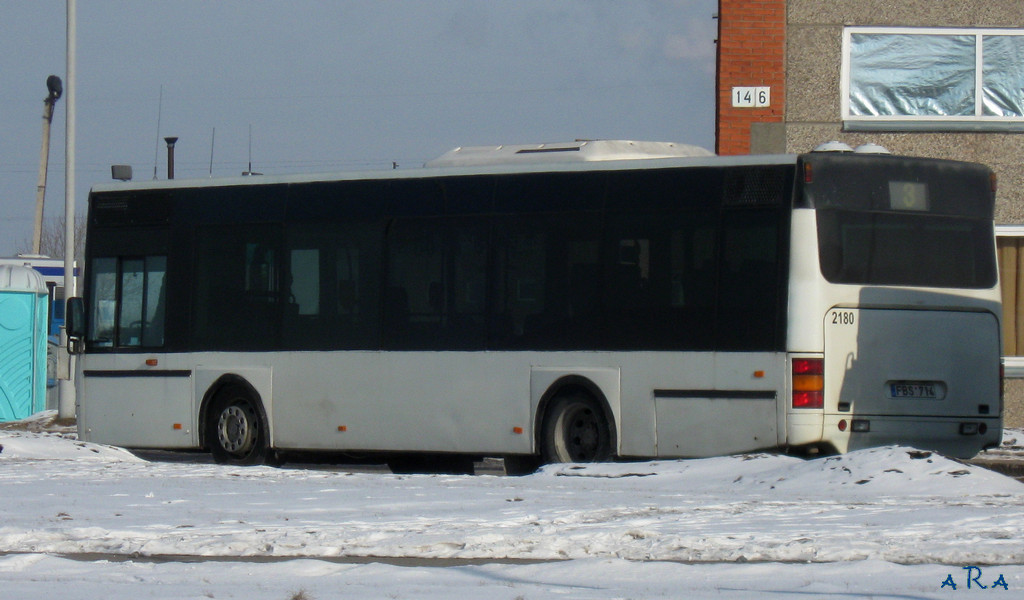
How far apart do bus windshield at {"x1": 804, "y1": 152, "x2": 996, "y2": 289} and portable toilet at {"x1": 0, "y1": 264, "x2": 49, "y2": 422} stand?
18275mm

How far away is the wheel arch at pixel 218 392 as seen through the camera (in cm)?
1628

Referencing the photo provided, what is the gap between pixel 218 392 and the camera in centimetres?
1666

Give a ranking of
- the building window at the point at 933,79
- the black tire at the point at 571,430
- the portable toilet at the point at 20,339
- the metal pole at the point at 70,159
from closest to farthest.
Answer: the black tire at the point at 571,430 < the building window at the point at 933,79 < the metal pole at the point at 70,159 < the portable toilet at the point at 20,339

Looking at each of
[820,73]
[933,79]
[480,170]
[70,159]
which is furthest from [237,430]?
[70,159]

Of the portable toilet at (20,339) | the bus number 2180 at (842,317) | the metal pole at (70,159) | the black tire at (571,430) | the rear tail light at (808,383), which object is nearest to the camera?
the rear tail light at (808,383)

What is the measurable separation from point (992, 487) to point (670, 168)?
4.18 metres

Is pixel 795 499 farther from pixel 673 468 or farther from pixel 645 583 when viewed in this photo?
pixel 645 583

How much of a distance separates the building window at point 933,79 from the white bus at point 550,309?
22.0 ft

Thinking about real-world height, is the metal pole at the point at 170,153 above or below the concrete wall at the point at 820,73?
above

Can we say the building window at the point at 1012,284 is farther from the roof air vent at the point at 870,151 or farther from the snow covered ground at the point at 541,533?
the snow covered ground at the point at 541,533

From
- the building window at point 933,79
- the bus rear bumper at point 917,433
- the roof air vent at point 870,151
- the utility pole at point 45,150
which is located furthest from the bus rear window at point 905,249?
the utility pole at point 45,150

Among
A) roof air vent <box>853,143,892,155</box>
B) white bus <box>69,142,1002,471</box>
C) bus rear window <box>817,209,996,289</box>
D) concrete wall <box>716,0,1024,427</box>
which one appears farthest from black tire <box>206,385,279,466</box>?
concrete wall <box>716,0,1024,427</box>

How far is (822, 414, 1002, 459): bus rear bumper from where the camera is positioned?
521 inches

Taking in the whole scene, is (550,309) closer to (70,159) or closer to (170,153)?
(70,159)
